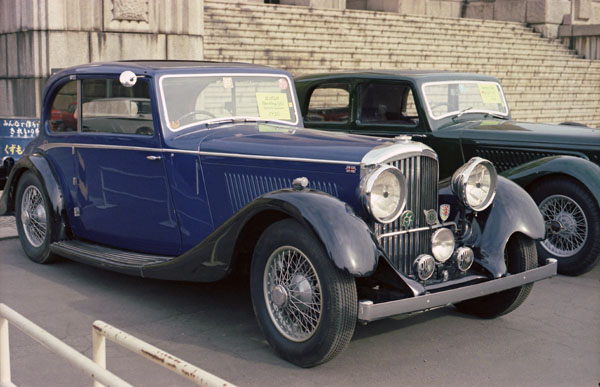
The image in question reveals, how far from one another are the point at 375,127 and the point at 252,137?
291cm

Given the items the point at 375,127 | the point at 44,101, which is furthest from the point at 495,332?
the point at 44,101

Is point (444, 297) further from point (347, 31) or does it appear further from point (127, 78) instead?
point (347, 31)

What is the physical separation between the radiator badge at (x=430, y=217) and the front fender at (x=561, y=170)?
212 centimetres

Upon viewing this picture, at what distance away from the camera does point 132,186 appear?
17.1 feet

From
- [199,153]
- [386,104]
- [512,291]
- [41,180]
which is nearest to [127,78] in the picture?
[199,153]

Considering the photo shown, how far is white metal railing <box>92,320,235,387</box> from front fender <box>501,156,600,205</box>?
4384 mm

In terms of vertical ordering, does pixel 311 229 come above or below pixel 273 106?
below

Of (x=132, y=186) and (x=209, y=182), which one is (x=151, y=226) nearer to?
(x=132, y=186)

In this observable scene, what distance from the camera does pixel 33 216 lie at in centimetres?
608

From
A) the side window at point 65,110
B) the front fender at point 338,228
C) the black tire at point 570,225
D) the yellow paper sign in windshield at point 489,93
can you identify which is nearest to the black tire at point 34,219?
the side window at point 65,110

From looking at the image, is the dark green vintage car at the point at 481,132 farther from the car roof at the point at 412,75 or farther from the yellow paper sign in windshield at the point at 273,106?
the yellow paper sign in windshield at the point at 273,106

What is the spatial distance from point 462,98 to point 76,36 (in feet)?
21.1

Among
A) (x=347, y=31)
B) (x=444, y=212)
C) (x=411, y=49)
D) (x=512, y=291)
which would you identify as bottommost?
(x=512, y=291)

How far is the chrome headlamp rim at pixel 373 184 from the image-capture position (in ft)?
13.0
